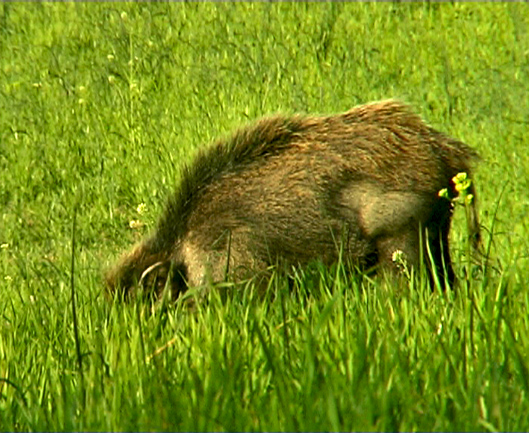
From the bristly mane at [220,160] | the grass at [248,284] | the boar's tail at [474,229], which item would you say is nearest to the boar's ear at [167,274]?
the bristly mane at [220,160]

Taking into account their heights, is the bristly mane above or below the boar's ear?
above

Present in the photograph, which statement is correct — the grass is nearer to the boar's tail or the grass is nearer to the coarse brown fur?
the boar's tail

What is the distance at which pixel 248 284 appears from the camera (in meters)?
4.44

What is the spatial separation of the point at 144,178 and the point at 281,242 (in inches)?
106

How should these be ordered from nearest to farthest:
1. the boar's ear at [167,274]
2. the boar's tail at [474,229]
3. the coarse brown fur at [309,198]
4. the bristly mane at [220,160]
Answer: the boar's tail at [474,229]
the coarse brown fur at [309,198]
the boar's ear at [167,274]
the bristly mane at [220,160]

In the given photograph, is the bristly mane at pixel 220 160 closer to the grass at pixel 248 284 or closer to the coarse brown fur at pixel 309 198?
the coarse brown fur at pixel 309 198

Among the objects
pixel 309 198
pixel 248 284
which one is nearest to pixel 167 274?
pixel 309 198

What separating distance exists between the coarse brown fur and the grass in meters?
0.30

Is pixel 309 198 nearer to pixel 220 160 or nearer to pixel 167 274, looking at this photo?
pixel 220 160

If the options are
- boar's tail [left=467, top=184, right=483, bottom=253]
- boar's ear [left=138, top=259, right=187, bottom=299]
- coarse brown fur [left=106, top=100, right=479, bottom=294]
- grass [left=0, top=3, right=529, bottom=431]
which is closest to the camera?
grass [left=0, top=3, right=529, bottom=431]

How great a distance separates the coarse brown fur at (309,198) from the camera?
211 inches

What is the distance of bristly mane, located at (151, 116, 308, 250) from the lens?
5723 mm

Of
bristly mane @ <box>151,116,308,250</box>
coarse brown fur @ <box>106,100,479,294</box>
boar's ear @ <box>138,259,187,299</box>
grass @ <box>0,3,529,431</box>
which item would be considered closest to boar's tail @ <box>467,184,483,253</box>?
grass @ <box>0,3,529,431</box>

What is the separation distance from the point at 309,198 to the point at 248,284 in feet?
3.67
